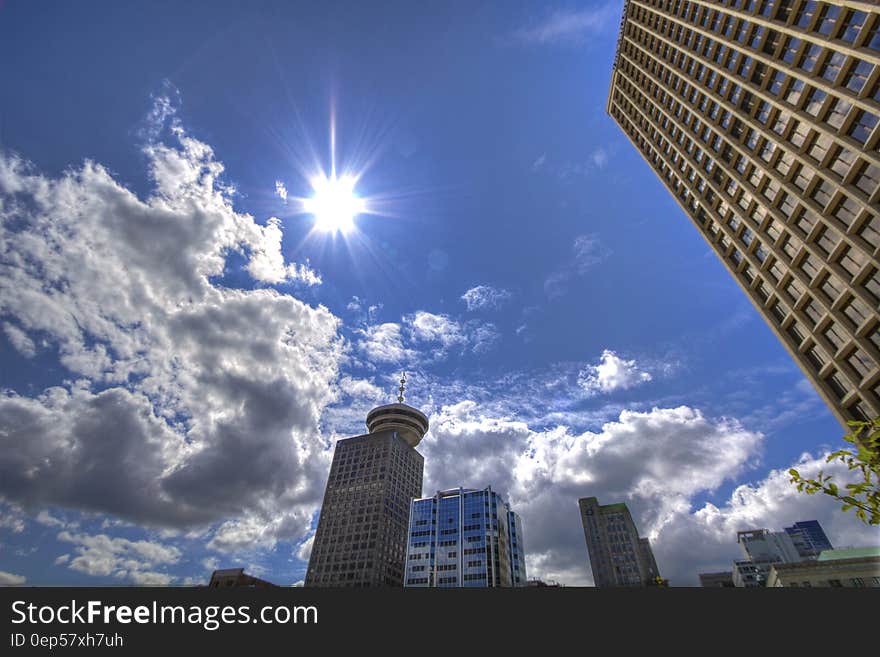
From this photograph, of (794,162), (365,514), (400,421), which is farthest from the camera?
(400,421)

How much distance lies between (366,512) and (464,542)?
151 ft

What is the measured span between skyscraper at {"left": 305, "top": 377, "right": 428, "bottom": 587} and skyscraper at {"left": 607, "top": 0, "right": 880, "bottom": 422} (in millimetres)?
130769

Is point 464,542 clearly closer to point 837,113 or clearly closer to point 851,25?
point 837,113

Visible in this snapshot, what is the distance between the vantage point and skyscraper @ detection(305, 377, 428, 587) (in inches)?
5482

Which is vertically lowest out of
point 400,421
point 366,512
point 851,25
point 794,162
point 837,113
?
point 837,113

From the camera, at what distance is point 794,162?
1494 inches

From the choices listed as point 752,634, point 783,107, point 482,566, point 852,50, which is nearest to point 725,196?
point 783,107

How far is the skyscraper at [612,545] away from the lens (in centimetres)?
14250

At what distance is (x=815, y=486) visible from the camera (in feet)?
21.5

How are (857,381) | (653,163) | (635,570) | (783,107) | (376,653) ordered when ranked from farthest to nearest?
(635,570), (653,163), (783,107), (857,381), (376,653)

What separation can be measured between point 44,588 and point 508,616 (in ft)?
20.1

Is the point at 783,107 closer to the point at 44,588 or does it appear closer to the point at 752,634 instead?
the point at 752,634

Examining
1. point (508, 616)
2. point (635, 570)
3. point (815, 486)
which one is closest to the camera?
point (508, 616)

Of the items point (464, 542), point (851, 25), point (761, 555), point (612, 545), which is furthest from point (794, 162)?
point (761, 555)
